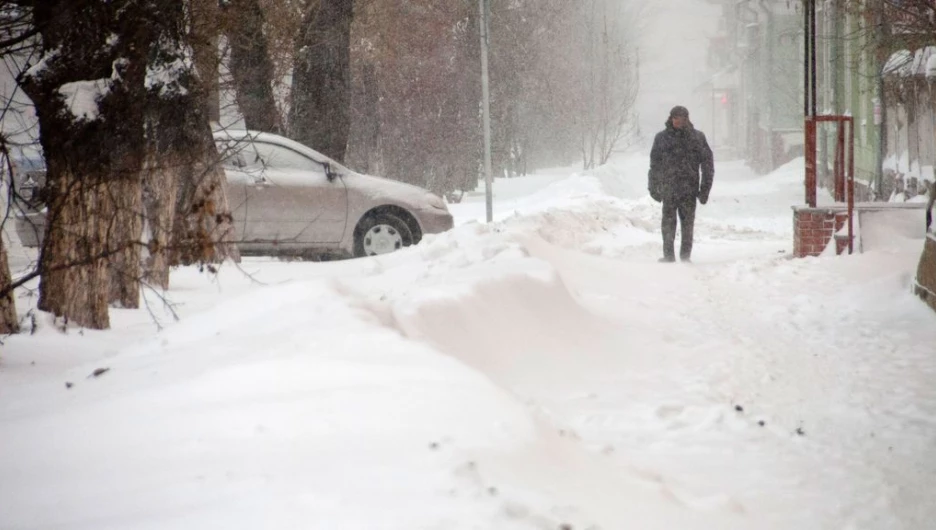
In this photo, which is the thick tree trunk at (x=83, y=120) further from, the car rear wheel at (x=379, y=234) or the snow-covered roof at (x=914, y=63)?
the snow-covered roof at (x=914, y=63)

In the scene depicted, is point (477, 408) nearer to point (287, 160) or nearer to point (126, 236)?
point (126, 236)

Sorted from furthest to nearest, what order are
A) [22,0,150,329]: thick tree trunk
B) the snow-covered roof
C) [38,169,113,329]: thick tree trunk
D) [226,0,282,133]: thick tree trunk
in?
the snow-covered roof → [226,0,282,133]: thick tree trunk → [38,169,113,329]: thick tree trunk → [22,0,150,329]: thick tree trunk

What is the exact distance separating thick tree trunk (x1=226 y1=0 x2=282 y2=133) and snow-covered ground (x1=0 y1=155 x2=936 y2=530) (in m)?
6.48

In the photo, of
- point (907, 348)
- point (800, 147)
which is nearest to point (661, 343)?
point (907, 348)

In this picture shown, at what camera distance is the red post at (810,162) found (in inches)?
512

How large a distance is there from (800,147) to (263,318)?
35923 mm

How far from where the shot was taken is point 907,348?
7.98 metres

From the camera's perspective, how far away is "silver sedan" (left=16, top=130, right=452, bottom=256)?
43.7 ft

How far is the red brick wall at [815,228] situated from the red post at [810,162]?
0.55ft

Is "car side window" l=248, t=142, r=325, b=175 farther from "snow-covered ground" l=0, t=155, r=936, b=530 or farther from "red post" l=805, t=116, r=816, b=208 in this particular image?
"red post" l=805, t=116, r=816, b=208

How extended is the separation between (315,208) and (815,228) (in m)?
5.56

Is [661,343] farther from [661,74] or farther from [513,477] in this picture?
[661,74]

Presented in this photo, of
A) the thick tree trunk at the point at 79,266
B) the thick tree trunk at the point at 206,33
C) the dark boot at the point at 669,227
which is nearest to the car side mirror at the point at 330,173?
the thick tree trunk at the point at 206,33

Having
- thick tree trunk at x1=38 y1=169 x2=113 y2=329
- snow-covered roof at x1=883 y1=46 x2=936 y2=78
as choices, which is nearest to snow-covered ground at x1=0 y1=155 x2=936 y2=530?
thick tree trunk at x1=38 y1=169 x2=113 y2=329
